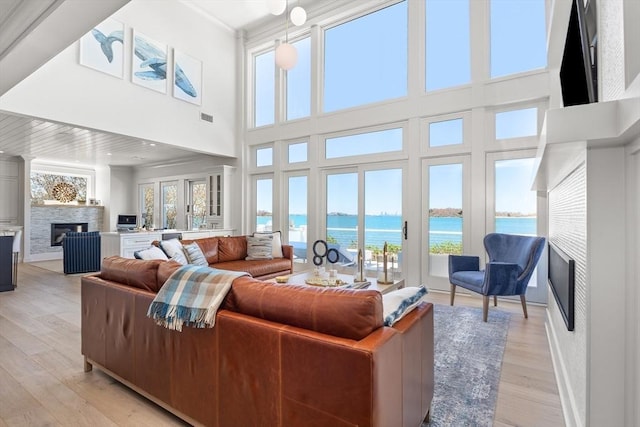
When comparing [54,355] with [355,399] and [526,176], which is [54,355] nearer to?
[355,399]

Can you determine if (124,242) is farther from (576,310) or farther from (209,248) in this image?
(576,310)

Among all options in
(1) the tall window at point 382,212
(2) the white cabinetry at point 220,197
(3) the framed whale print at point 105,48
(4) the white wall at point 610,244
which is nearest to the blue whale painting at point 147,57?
(3) the framed whale print at point 105,48

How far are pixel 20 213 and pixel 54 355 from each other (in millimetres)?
7491

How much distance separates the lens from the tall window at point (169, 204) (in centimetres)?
850

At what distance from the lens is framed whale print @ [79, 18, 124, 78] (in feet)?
15.8

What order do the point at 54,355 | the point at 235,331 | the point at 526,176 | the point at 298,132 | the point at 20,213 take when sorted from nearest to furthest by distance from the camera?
the point at 235,331 < the point at 54,355 < the point at 526,176 < the point at 298,132 < the point at 20,213

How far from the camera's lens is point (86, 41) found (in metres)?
4.79

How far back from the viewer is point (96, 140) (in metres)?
5.86

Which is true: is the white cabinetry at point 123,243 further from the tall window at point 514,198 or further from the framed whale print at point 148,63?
the tall window at point 514,198

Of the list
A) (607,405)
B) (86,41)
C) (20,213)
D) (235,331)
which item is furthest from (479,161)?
(20,213)

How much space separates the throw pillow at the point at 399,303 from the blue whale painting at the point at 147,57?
5.80 metres

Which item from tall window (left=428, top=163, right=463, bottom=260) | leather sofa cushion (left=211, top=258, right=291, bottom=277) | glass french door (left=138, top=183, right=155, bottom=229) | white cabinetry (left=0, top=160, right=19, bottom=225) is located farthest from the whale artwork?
white cabinetry (left=0, top=160, right=19, bottom=225)

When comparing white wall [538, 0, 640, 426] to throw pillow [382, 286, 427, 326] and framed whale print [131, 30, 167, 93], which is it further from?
framed whale print [131, 30, 167, 93]

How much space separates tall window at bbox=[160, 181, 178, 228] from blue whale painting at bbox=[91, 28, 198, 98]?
10.3 feet
